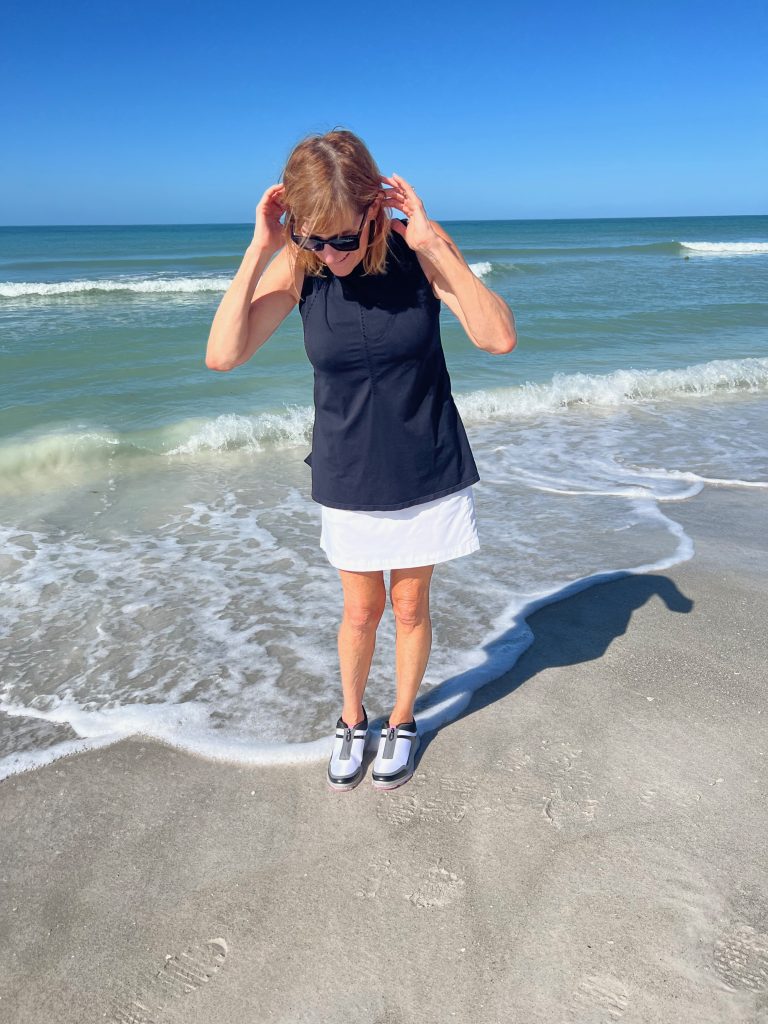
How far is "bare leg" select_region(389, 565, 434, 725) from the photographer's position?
2688 mm

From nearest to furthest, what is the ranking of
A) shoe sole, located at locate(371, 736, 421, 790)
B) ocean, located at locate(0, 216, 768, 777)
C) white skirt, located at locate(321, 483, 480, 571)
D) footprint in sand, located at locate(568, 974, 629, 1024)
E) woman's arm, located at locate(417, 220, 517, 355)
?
footprint in sand, located at locate(568, 974, 629, 1024) < woman's arm, located at locate(417, 220, 517, 355) < white skirt, located at locate(321, 483, 480, 571) < shoe sole, located at locate(371, 736, 421, 790) < ocean, located at locate(0, 216, 768, 777)

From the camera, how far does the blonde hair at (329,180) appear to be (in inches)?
80.7

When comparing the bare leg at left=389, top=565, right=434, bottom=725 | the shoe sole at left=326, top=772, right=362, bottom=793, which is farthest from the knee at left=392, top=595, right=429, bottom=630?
the shoe sole at left=326, top=772, right=362, bottom=793

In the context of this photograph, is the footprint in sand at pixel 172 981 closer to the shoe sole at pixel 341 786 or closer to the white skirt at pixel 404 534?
the shoe sole at pixel 341 786

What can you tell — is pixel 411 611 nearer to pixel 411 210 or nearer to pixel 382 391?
pixel 382 391

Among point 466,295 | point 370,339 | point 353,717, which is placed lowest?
point 353,717

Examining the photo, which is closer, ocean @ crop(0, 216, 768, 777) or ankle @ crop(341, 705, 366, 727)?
ankle @ crop(341, 705, 366, 727)

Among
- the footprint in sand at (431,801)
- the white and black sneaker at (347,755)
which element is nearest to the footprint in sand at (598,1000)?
the footprint in sand at (431,801)

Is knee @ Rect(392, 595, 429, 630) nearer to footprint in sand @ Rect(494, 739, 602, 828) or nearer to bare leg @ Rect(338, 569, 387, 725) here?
bare leg @ Rect(338, 569, 387, 725)

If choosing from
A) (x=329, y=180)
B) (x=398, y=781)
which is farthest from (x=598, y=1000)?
(x=329, y=180)

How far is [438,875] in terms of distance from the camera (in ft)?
7.77

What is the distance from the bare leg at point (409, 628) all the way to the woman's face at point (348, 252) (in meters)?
1.00

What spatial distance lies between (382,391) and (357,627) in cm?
89

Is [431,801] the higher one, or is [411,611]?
[411,611]
